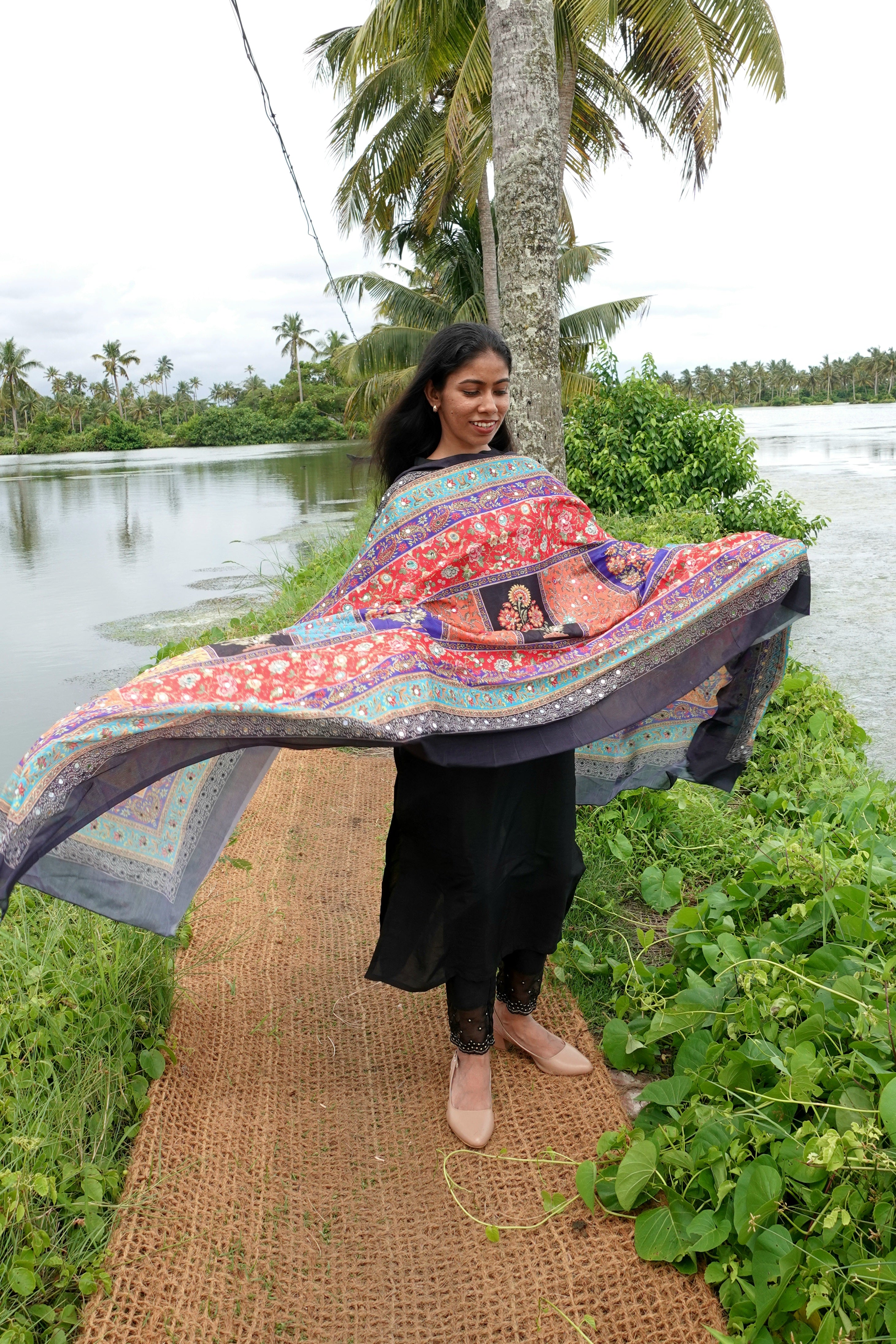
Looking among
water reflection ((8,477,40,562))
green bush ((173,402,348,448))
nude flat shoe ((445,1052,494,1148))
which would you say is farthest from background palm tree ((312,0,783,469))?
green bush ((173,402,348,448))

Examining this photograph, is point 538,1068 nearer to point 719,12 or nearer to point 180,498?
point 719,12

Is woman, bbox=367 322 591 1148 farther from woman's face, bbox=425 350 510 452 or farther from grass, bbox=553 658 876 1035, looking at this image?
grass, bbox=553 658 876 1035

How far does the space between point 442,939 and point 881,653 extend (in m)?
5.07

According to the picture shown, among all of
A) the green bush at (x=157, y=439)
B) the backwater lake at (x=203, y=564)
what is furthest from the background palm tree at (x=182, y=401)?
the backwater lake at (x=203, y=564)

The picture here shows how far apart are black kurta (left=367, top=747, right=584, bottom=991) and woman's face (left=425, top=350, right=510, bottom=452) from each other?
0.74m

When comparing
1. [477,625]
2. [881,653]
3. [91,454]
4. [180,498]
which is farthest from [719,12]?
[91,454]

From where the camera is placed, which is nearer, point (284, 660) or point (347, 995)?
point (284, 660)

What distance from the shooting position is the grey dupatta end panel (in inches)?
76.7

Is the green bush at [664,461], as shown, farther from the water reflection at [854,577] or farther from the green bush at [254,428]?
the green bush at [254,428]

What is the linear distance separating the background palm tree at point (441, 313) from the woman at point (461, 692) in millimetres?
12701

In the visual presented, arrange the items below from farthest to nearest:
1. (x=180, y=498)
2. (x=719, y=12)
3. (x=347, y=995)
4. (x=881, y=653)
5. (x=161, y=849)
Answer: (x=180, y=498)
(x=719, y=12)
(x=881, y=653)
(x=347, y=995)
(x=161, y=849)

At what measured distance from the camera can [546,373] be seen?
14.4 feet

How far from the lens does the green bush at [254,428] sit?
61.7 m

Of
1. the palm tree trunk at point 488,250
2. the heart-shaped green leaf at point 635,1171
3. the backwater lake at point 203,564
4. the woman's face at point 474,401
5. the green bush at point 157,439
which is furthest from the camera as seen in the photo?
the green bush at point 157,439
